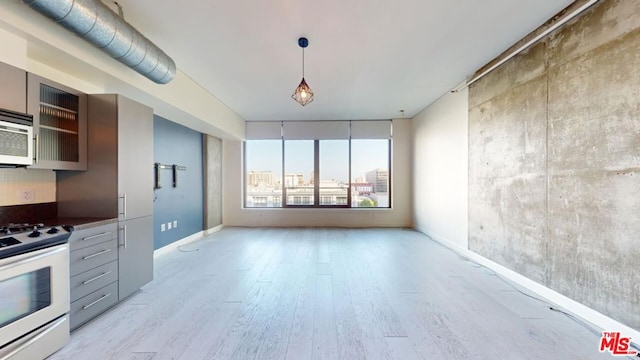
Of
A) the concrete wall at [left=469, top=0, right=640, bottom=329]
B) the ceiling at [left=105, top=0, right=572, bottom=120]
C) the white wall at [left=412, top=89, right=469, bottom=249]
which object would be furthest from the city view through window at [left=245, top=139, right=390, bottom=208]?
the concrete wall at [left=469, top=0, right=640, bottom=329]

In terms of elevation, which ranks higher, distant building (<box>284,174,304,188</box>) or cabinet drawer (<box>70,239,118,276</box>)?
distant building (<box>284,174,304,188</box>)

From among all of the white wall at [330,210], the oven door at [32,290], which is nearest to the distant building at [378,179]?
the white wall at [330,210]

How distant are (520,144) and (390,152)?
3913 millimetres

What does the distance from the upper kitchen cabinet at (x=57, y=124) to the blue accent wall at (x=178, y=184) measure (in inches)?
70.8

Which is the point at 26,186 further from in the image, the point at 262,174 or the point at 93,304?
the point at 262,174

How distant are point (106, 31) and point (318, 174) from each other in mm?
5367

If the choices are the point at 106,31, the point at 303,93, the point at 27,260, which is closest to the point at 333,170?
the point at 303,93

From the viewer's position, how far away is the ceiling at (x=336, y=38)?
245 centimetres

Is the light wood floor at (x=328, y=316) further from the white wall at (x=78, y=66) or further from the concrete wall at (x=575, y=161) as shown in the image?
the white wall at (x=78, y=66)

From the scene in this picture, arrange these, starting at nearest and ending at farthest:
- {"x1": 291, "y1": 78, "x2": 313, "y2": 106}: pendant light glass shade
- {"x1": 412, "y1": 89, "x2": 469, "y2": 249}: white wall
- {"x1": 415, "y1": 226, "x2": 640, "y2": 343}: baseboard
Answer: {"x1": 415, "y1": 226, "x2": 640, "y2": 343}: baseboard < {"x1": 291, "y1": 78, "x2": 313, "y2": 106}: pendant light glass shade < {"x1": 412, "y1": 89, "x2": 469, "y2": 249}: white wall

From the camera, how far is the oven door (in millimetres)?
1649

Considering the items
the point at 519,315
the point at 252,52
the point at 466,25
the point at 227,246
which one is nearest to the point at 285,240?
the point at 227,246

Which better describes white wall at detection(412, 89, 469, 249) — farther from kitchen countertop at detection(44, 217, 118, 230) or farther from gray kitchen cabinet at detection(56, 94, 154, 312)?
kitchen countertop at detection(44, 217, 118, 230)

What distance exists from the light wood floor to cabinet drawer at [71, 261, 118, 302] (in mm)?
300
